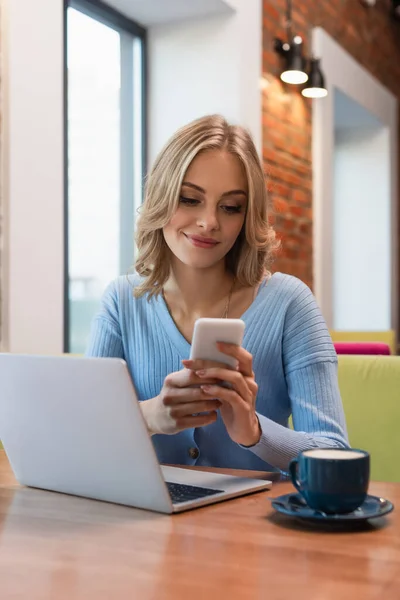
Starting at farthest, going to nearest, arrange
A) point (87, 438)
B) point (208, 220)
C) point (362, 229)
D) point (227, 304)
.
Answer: point (362, 229) < point (227, 304) < point (208, 220) < point (87, 438)

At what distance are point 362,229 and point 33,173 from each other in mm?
4175

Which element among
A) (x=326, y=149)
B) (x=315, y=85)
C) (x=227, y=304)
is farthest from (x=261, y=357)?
(x=326, y=149)

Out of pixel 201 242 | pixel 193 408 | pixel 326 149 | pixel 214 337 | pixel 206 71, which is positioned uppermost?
pixel 206 71

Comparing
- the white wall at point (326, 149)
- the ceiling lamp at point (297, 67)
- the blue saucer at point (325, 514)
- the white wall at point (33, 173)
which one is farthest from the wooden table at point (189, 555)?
the white wall at point (326, 149)

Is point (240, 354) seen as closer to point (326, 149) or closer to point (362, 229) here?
point (326, 149)

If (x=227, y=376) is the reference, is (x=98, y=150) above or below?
above

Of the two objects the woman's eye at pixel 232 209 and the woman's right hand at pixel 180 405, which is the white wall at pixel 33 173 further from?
the woman's right hand at pixel 180 405

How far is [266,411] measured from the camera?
1.63 meters

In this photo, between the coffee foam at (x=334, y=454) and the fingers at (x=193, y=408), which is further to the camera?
the fingers at (x=193, y=408)

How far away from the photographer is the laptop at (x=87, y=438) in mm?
998

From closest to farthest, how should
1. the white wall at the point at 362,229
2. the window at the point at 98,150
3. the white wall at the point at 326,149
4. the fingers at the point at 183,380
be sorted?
the fingers at the point at 183,380, the window at the point at 98,150, the white wall at the point at 326,149, the white wall at the point at 362,229

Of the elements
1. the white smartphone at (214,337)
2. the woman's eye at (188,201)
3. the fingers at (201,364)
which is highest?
the woman's eye at (188,201)

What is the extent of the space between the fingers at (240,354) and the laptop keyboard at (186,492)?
0.58 ft

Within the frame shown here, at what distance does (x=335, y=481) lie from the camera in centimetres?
94
